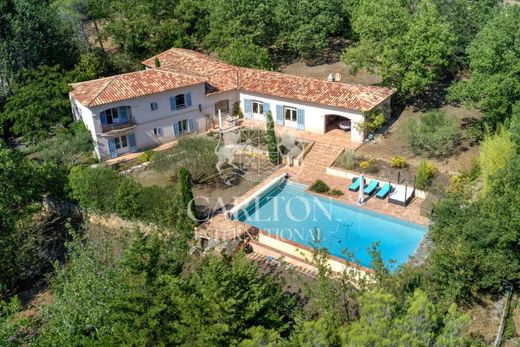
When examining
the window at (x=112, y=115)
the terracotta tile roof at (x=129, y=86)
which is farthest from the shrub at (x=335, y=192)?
the window at (x=112, y=115)

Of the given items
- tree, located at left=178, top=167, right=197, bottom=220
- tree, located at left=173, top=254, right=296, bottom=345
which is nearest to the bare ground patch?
tree, located at left=178, top=167, right=197, bottom=220

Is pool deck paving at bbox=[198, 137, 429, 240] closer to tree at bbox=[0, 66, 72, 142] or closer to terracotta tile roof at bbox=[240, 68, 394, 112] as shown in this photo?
terracotta tile roof at bbox=[240, 68, 394, 112]

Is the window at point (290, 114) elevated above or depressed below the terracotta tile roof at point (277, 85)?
below

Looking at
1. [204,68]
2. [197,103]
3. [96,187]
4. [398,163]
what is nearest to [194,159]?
[96,187]

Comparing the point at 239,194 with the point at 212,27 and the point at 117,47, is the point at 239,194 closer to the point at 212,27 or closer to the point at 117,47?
the point at 212,27

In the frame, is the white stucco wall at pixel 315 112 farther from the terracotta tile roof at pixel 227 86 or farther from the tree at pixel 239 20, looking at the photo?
the tree at pixel 239 20

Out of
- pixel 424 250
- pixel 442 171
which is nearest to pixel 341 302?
pixel 424 250

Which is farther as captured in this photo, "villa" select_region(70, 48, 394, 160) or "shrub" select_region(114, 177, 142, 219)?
"villa" select_region(70, 48, 394, 160)

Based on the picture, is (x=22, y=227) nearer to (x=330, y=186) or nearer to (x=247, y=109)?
(x=330, y=186)
